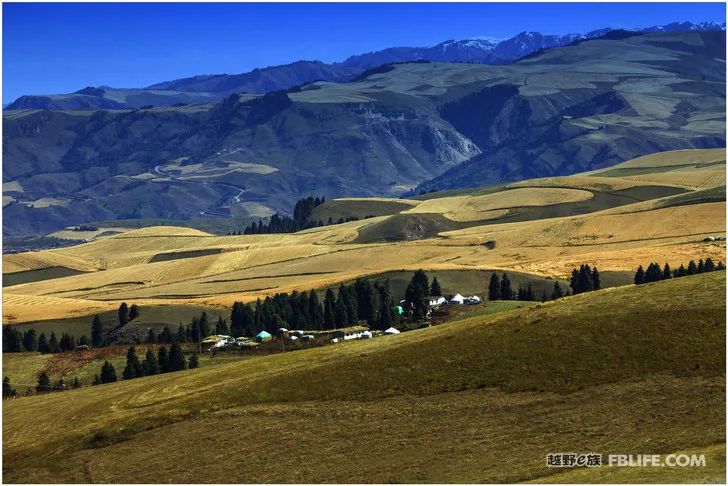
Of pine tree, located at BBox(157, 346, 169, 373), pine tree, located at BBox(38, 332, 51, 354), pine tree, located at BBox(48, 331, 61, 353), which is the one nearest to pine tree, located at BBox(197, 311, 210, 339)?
pine tree, located at BBox(48, 331, 61, 353)

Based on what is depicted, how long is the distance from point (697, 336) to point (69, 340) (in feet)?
422

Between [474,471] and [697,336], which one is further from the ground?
[697,336]

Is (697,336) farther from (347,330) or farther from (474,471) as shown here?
(347,330)

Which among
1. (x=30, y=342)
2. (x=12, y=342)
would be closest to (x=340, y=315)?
(x=30, y=342)

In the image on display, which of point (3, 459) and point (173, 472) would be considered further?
point (3, 459)

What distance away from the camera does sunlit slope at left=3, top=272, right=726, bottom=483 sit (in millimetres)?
85312

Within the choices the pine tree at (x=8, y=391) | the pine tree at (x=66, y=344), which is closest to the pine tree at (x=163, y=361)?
the pine tree at (x=8, y=391)

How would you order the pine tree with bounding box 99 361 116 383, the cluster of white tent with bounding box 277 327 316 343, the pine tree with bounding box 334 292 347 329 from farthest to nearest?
1. the pine tree with bounding box 334 292 347 329
2. the cluster of white tent with bounding box 277 327 316 343
3. the pine tree with bounding box 99 361 116 383

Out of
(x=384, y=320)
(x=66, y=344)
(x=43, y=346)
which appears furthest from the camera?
(x=66, y=344)

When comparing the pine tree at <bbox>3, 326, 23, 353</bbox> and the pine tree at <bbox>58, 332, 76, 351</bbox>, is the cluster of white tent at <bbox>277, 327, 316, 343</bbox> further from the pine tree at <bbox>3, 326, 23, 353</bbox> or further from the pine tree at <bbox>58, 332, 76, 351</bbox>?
the pine tree at <bbox>3, 326, 23, 353</bbox>

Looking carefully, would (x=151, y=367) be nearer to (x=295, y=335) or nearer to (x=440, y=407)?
(x=295, y=335)

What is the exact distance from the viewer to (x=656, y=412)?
86.4 m

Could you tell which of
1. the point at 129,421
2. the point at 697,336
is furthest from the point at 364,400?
the point at 697,336

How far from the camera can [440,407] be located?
96.6m
